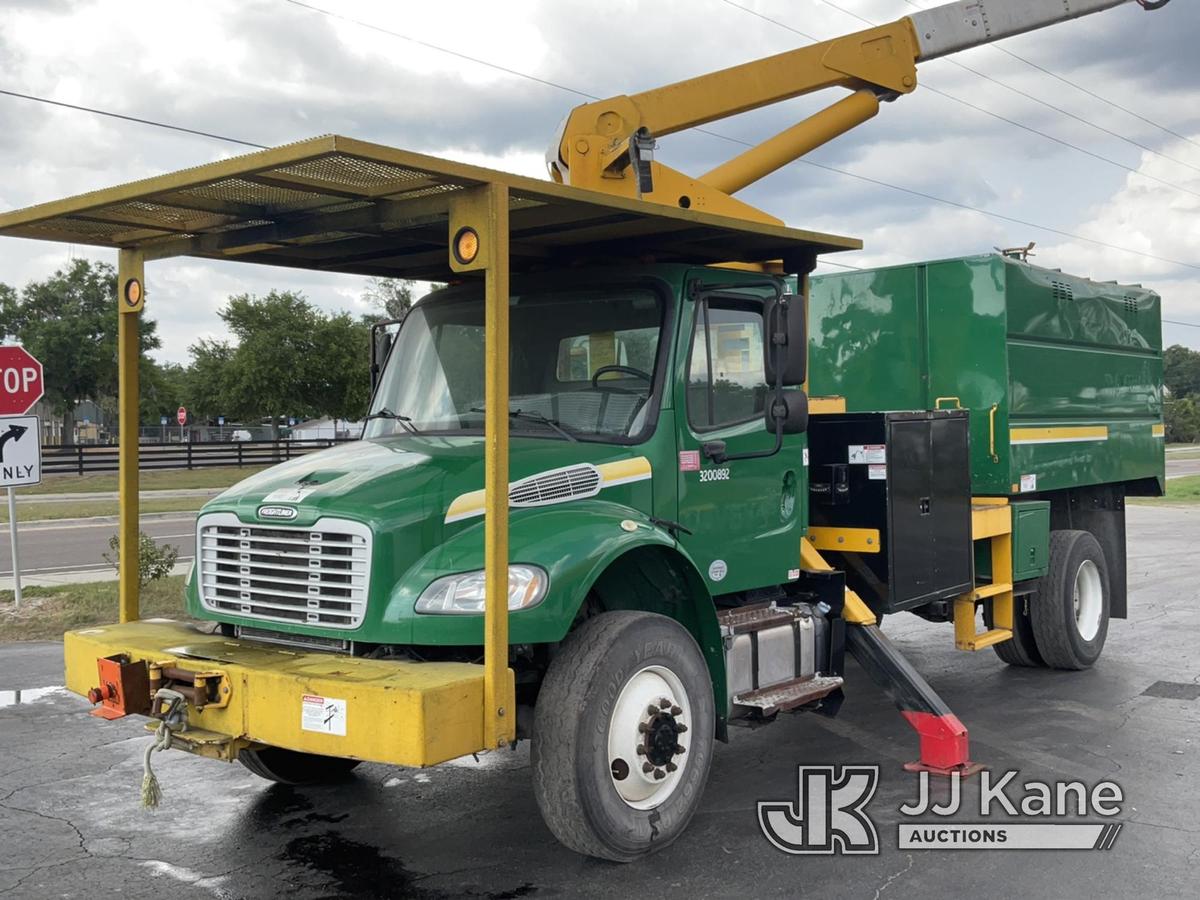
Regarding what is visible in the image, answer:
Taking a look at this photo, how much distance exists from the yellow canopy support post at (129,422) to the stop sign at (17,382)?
5.86 metres

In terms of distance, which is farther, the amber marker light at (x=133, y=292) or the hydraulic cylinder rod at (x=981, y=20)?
the hydraulic cylinder rod at (x=981, y=20)

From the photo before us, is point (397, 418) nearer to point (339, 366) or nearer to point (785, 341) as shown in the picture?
point (785, 341)

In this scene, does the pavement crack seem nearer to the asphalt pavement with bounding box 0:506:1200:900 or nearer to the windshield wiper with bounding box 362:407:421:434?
the asphalt pavement with bounding box 0:506:1200:900

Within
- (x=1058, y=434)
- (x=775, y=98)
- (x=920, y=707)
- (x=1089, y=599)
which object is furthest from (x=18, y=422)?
(x=1089, y=599)

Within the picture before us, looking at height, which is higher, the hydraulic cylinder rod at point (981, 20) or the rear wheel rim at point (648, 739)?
the hydraulic cylinder rod at point (981, 20)

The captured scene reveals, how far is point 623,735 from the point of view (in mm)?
4984

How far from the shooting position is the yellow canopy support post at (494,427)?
4492 mm

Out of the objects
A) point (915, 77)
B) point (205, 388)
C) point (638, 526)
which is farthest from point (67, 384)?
point (638, 526)

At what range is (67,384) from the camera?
52.3 metres

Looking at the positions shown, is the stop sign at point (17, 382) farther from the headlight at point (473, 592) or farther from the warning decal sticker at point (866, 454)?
the headlight at point (473, 592)

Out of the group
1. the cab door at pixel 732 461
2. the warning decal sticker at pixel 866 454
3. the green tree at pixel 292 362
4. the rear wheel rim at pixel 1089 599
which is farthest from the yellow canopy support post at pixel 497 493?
the green tree at pixel 292 362

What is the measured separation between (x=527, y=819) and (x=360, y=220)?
293cm

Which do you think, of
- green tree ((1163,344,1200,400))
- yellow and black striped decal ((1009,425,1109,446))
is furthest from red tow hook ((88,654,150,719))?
green tree ((1163,344,1200,400))

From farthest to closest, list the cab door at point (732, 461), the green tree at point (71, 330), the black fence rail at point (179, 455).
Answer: the green tree at point (71, 330) → the black fence rail at point (179, 455) → the cab door at point (732, 461)
